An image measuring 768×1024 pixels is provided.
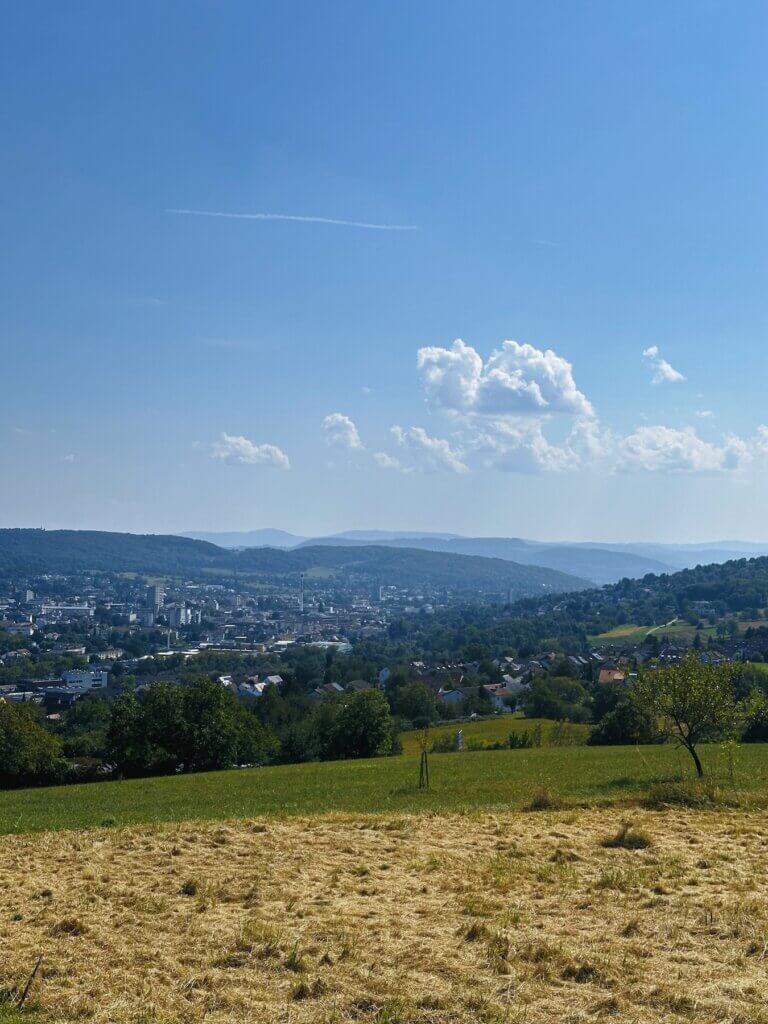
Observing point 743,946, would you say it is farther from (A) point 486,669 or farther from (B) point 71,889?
(A) point 486,669

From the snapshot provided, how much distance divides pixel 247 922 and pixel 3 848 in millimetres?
8774

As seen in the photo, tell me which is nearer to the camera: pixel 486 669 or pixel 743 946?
pixel 743 946

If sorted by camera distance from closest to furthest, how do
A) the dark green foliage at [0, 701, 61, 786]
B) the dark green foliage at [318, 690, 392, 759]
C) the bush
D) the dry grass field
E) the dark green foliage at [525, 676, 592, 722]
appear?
the dry grass field, the bush, the dark green foliage at [0, 701, 61, 786], the dark green foliage at [318, 690, 392, 759], the dark green foliage at [525, 676, 592, 722]

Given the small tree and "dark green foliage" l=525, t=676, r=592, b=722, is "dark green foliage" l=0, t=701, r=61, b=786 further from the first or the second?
"dark green foliage" l=525, t=676, r=592, b=722

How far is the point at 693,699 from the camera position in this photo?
2436 cm

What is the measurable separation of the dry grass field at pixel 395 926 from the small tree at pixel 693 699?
8.06m

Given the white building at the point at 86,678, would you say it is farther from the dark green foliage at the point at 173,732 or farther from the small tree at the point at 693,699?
the small tree at the point at 693,699

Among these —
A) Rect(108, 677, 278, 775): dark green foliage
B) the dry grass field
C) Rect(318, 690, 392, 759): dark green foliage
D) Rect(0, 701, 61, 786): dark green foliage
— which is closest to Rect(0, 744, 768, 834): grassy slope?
the dry grass field

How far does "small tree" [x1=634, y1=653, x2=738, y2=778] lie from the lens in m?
24.4

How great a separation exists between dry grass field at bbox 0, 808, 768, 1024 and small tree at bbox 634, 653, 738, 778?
8.06 m

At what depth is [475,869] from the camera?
44.3ft

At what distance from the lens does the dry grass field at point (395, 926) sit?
316 inches

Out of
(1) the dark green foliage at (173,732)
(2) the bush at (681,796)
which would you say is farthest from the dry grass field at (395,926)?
(1) the dark green foliage at (173,732)

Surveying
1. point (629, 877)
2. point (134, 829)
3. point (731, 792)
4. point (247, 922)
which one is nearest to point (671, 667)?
point (731, 792)
